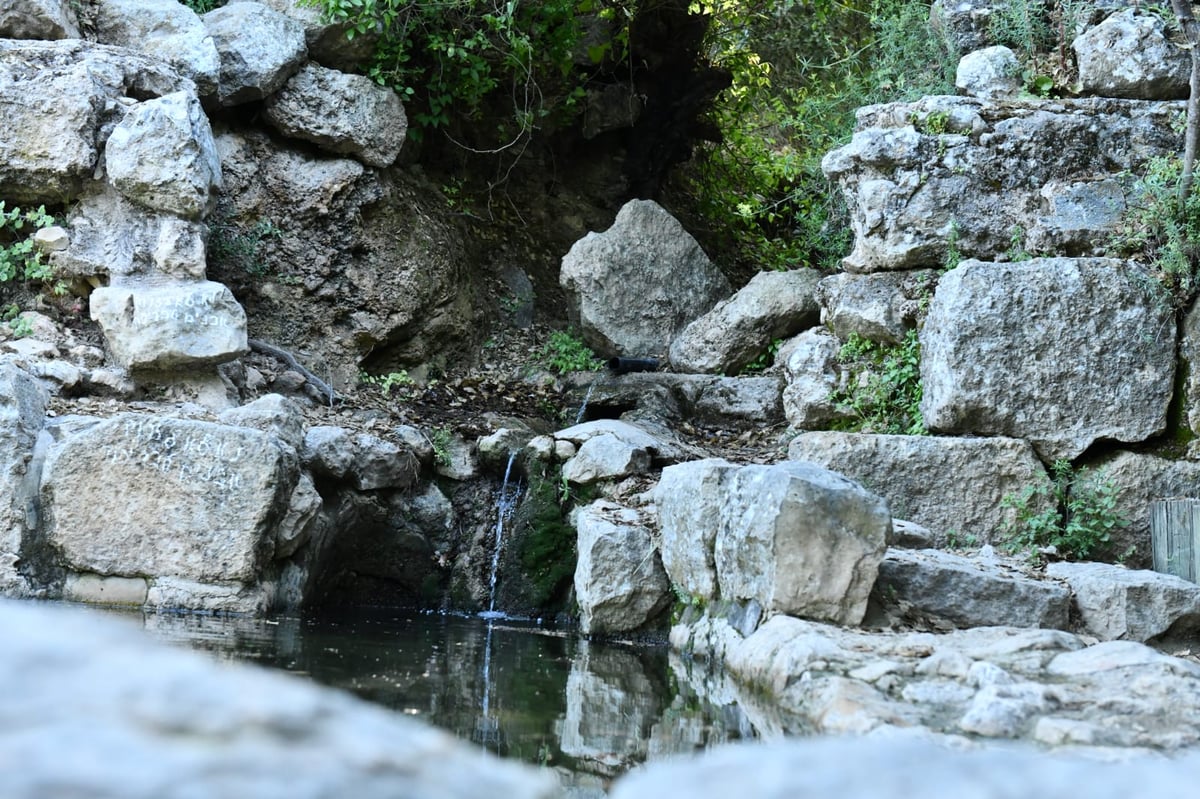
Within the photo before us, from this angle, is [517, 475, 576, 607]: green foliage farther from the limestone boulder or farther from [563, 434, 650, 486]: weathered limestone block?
the limestone boulder

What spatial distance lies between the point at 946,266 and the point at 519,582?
3647mm

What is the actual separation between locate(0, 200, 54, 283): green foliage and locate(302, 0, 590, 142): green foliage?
2.91 m

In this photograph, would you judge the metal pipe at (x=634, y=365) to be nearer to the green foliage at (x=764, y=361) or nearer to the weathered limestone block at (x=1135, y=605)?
the green foliage at (x=764, y=361)

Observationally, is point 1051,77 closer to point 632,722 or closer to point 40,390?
point 632,722

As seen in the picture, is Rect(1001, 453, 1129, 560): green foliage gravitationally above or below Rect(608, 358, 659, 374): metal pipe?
below

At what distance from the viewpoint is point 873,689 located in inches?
148

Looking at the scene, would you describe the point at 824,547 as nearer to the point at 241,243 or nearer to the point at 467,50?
the point at 241,243

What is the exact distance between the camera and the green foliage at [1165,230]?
672 centimetres

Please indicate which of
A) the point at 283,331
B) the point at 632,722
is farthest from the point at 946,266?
the point at 283,331

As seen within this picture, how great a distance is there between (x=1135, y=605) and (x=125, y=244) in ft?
22.2

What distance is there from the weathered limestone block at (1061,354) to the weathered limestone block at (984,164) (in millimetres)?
752

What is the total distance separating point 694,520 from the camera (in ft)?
19.5

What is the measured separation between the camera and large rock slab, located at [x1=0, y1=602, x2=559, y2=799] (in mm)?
1245

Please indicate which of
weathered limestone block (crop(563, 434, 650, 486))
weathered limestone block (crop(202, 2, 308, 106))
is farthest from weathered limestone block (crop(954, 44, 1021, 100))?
weathered limestone block (crop(202, 2, 308, 106))
